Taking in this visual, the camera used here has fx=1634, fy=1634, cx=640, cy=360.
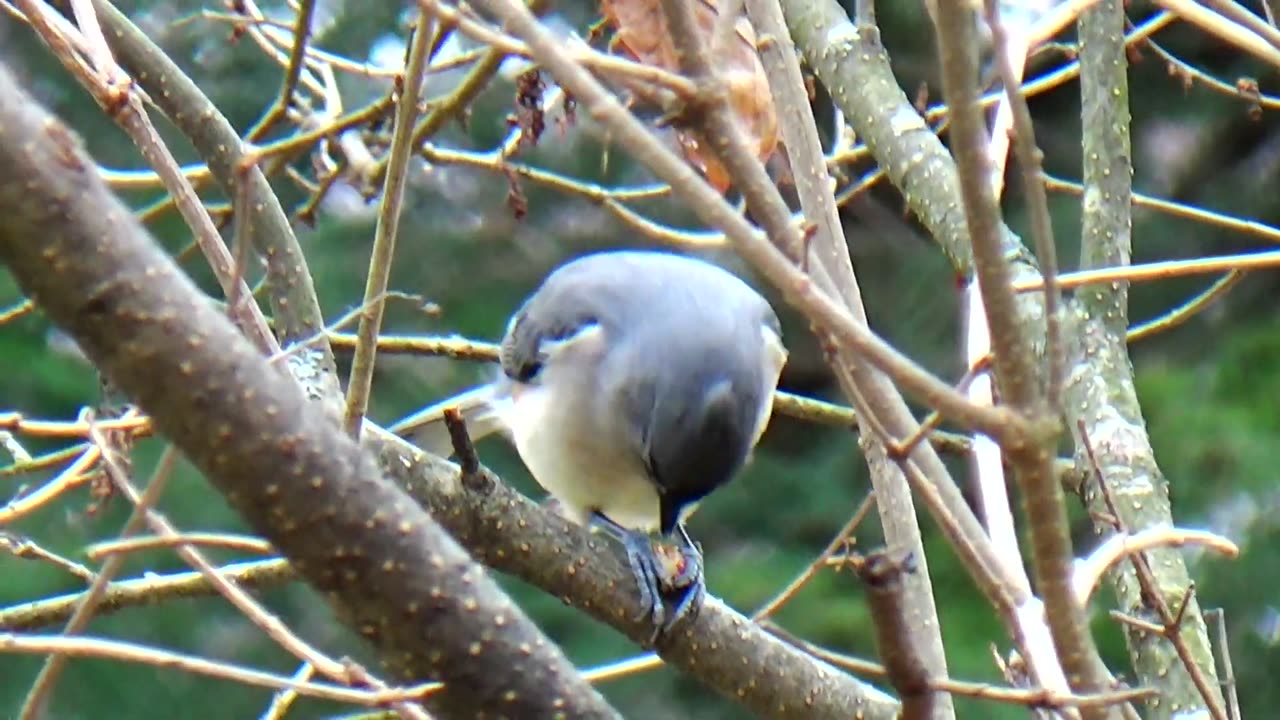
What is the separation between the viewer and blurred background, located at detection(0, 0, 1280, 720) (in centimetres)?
449

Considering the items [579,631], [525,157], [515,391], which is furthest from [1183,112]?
[515,391]

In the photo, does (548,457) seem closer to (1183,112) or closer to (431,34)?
(431,34)

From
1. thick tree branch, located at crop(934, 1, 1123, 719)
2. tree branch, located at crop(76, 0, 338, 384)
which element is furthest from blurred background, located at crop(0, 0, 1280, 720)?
thick tree branch, located at crop(934, 1, 1123, 719)

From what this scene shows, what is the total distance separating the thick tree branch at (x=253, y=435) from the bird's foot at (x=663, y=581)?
0.70m

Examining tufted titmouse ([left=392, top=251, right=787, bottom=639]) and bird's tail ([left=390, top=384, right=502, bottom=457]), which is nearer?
tufted titmouse ([left=392, top=251, right=787, bottom=639])

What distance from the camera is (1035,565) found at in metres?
0.96

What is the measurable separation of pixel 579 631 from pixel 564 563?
3.31 m

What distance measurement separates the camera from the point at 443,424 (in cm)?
244

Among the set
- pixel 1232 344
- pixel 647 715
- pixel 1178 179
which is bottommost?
pixel 647 715

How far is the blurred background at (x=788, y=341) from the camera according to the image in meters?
4.49

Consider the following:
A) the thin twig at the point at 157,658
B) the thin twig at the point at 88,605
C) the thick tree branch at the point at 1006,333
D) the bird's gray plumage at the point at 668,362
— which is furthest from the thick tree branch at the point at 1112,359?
the thin twig at the point at 88,605

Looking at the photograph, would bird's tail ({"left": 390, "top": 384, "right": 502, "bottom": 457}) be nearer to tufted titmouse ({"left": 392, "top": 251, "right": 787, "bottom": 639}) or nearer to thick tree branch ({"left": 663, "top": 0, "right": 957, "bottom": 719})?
tufted titmouse ({"left": 392, "top": 251, "right": 787, "bottom": 639})

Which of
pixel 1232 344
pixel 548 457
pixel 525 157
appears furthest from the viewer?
pixel 525 157

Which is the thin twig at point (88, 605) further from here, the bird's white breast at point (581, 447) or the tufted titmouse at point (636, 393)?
the bird's white breast at point (581, 447)
